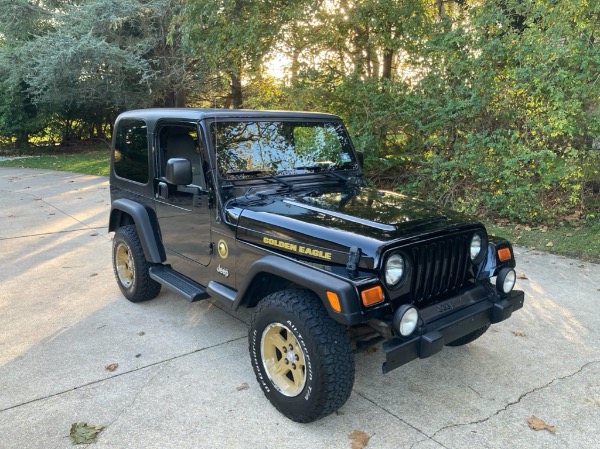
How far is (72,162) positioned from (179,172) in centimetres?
1620

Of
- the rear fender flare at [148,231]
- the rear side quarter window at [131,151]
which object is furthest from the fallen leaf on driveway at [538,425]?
the rear side quarter window at [131,151]

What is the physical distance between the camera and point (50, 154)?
810 inches

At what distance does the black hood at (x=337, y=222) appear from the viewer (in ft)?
8.96

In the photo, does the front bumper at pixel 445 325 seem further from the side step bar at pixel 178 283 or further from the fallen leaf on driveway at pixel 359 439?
the side step bar at pixel 178 283

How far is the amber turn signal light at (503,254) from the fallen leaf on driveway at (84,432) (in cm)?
274

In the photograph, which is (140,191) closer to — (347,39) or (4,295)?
(4,295)

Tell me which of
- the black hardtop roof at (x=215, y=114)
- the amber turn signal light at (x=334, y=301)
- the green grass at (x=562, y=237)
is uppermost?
the black hardtop roof at (x=215, y=114)

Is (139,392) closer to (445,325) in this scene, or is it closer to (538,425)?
(445,325)

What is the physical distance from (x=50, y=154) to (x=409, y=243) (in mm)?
21336

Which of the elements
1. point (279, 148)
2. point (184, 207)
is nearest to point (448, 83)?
point (279, 148)

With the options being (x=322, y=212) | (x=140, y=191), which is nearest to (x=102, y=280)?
(x=140, y=191)

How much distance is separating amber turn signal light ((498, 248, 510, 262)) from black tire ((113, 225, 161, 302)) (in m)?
2.97

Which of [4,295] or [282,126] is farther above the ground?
[282,126]

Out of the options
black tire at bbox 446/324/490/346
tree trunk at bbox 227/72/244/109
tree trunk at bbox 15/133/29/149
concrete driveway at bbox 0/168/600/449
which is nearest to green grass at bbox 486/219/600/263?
concrete driveway at bbox 0/168/600/449
